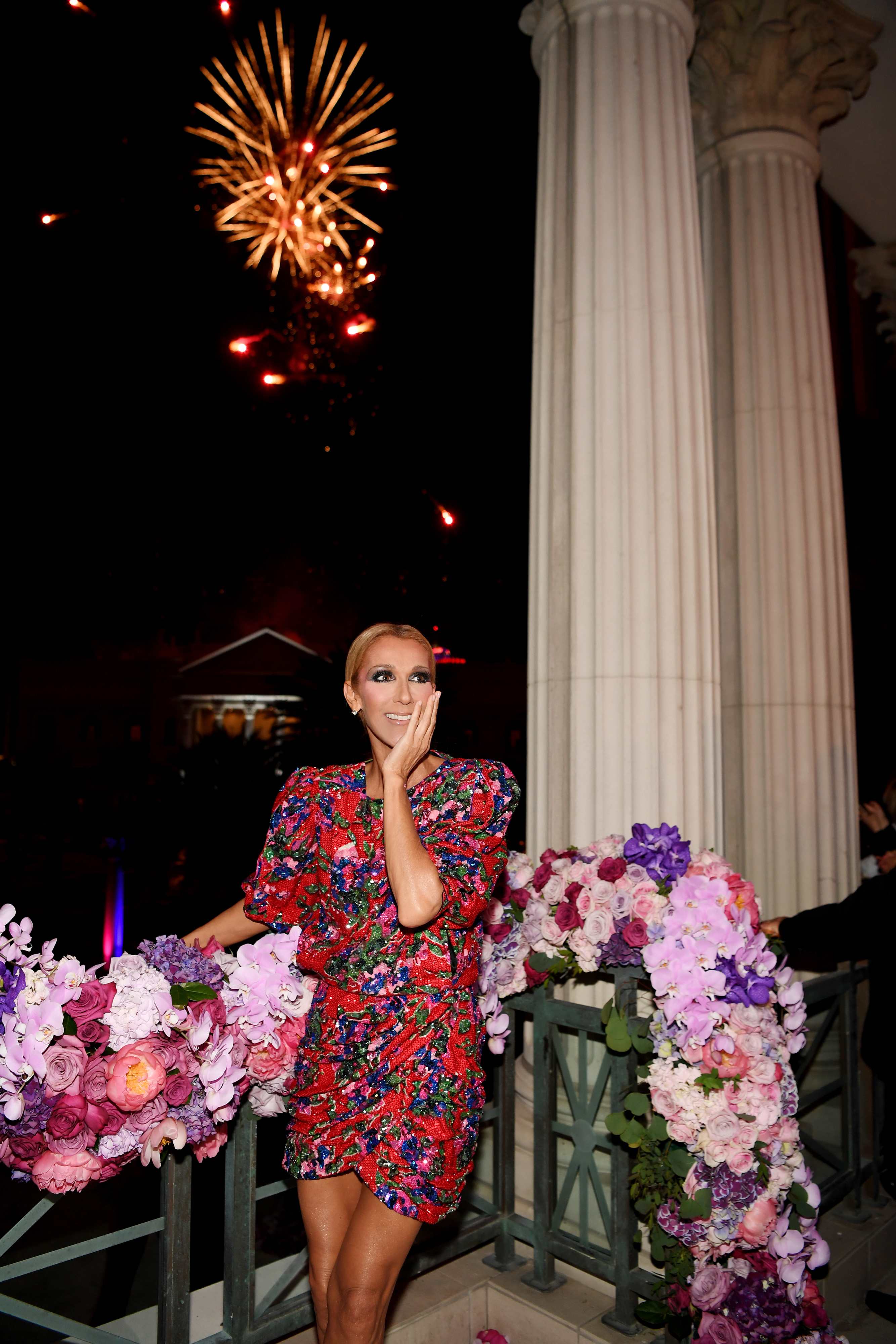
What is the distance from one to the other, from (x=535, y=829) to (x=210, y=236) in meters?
20.2

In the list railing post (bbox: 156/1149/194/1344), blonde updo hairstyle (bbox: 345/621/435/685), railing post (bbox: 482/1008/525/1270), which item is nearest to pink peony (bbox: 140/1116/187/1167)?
railing post (bbox: 156/1149/194/1344)

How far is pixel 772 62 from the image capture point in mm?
5512

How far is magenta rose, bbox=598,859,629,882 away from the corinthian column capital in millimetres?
4744

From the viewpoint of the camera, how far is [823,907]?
3.20m

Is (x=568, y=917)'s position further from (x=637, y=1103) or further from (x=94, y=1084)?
(x=94, y=1084)

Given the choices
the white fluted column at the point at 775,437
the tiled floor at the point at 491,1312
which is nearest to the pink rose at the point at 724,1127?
the tiled floor at the point at 491,1312

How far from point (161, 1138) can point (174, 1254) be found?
1.23ft

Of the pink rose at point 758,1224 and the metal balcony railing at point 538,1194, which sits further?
the pink rose at point 758,1224

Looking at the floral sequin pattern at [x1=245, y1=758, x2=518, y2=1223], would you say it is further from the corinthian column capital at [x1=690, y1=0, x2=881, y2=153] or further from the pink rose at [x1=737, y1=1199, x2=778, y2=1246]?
the corinthian column capital at [x1=690, y1=0, x2=881, y2=153]

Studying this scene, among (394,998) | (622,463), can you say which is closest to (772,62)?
(622,463)

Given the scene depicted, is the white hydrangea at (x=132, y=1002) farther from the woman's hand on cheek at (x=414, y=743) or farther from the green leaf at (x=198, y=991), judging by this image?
the woman's hand on cheek at (x=414, y=743)

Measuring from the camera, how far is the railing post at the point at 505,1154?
3.26 metres

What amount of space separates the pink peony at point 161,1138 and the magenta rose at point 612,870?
1.64m

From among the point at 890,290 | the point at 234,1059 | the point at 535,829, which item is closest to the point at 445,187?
the point at 890,290
